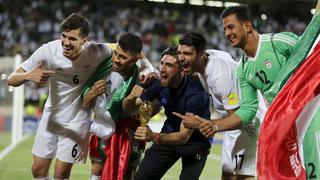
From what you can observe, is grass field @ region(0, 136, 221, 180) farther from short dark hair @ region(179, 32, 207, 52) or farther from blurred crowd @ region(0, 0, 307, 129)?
blurred crowd @ region(0, 0, 307, 129)

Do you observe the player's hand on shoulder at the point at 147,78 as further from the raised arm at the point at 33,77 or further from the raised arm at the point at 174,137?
the raised arm at the point at 33,77

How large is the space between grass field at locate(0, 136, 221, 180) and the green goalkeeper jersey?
14.3 feet

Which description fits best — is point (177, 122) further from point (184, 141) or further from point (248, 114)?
point (248, 114)

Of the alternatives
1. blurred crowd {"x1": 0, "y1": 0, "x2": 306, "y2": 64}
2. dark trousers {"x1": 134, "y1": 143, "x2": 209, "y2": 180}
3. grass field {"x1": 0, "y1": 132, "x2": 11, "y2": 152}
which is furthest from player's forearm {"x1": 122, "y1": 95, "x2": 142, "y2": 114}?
blurred crowd {"x1": 0, "y1": 0, "x2": 306, "y2": 64}

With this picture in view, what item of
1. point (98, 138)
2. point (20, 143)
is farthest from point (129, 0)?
point (98, 138)

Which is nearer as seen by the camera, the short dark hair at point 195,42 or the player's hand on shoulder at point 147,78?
the short dark hair at point 195,42

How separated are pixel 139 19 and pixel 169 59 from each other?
23202 mm

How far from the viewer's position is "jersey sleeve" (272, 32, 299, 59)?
5582 millimetres

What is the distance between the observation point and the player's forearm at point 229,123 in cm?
593

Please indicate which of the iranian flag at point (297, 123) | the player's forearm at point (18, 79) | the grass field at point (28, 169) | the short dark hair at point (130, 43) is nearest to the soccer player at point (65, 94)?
the player's forearm at point (18, 79)

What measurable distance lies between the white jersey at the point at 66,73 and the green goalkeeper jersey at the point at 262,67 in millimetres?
1655

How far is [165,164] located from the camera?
6.63 metres

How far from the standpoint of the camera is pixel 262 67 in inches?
233

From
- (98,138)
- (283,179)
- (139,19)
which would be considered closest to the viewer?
(283,179)
